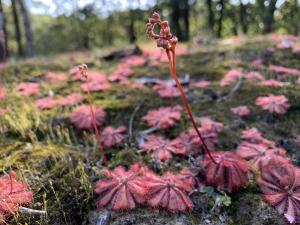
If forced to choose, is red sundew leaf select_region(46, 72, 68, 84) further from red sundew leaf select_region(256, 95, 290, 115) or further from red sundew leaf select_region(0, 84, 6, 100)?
red sundew leaf select_region(256, 95, 290, 115)

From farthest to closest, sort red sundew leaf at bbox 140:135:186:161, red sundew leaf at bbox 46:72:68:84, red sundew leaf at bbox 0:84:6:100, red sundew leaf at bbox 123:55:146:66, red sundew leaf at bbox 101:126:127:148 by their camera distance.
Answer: red sundew leaf at bbox 123:55:146:66 < red sundew leaf at bbox 46:72:68:84 < red sundew leaf at bbox 0:84:6:100 < red sundew leaf at bbox 101:126:127:148 < red sundew leaf at bbox 140:135:186:161

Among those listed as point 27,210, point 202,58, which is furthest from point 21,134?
point 202,58

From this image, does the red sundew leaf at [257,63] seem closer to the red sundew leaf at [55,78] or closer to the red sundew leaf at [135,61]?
the red sundew leaf at [135,61]

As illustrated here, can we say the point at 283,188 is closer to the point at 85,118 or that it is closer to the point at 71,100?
the point at 85,118

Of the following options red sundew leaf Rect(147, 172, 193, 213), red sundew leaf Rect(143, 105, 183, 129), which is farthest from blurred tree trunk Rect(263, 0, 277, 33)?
red sundew leaf Rect(147, 172, 193, 213)

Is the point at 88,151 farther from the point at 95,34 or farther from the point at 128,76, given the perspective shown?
the point at 95,34

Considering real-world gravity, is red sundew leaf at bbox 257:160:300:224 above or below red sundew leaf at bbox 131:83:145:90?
below
